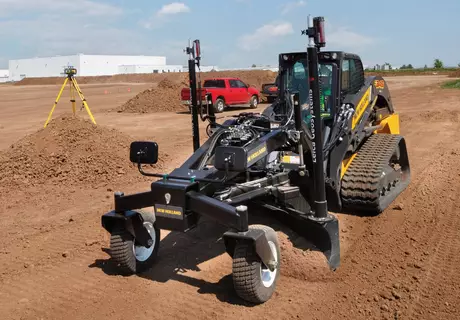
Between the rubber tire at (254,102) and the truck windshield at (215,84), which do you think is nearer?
the truck windshield at (215,84)

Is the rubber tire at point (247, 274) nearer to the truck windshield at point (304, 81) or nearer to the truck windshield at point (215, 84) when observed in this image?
the truck windshield at point (304, 81)

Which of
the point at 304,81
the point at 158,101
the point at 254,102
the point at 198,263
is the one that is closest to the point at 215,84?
the point at 254,102

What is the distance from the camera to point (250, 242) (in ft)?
13.8

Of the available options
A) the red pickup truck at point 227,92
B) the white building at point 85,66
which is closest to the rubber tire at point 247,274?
the red pickup truck at point 227,92

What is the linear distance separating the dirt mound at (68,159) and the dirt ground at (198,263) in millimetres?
37

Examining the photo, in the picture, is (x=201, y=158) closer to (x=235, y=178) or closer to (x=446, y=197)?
(x=235, y=178)

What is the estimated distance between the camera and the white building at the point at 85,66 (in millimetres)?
104188

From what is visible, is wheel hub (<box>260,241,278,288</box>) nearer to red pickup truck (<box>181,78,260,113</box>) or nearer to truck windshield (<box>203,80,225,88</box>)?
red pickup truck (<box>181,78,260,113</box>)

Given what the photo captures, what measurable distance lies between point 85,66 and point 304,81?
4105 inches

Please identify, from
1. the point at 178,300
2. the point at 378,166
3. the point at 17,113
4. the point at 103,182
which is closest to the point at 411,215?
the point at 378,166

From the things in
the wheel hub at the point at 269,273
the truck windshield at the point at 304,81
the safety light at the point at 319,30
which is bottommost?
the wheel hub at the point at 269,273

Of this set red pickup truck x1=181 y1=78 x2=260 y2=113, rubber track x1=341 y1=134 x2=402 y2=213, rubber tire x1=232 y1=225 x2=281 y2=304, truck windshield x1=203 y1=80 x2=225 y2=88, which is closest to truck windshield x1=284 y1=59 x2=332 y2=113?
rubber track x1=341 y1=134 x2=402 y2=213

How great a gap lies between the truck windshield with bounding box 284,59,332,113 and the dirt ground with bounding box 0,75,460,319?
5.25 ft

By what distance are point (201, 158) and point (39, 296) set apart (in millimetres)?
2124
